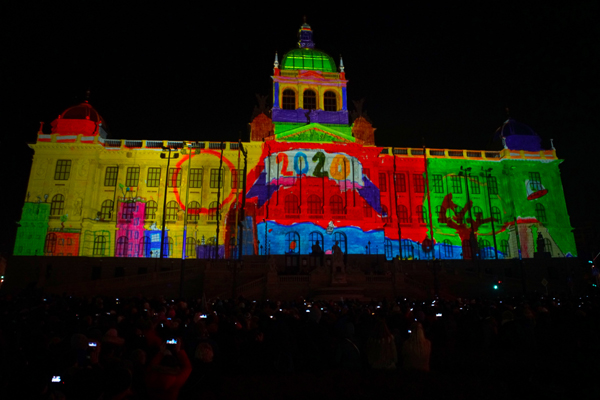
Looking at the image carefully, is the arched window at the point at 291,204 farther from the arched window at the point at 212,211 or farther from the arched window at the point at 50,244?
the arched window at the point at 50,244

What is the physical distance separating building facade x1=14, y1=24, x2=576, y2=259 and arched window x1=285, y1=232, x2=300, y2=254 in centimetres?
23

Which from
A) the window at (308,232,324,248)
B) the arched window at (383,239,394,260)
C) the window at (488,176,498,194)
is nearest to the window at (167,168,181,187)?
the window at (308,232,324,248)

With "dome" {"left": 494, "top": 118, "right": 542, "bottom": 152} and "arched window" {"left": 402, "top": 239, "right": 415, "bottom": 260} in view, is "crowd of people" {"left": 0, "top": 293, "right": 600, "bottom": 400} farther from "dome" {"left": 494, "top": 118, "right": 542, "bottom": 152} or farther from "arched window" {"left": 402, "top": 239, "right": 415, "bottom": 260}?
"dome" {"left": 494, "top": 118, "right": 542, "bottom": 152}

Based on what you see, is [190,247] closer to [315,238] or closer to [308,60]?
[315,238]

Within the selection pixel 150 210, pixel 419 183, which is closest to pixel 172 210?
pixel 150 210

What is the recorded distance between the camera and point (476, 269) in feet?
121

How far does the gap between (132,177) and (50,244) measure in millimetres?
10927

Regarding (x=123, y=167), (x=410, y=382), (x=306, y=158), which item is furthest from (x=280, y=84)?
(x=410, y=382)

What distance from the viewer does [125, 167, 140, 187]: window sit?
163ft

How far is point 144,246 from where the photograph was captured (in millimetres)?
47188

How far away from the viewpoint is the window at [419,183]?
5262 centimetres

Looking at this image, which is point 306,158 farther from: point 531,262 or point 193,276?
point 531,262

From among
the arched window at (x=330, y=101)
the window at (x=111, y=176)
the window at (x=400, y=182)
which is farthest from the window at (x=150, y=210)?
the window at (x=400, y=182)

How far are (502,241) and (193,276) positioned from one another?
3735 centimetres
